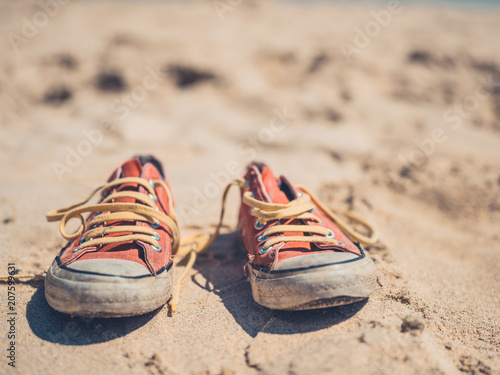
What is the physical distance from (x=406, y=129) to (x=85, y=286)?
11.7 feet

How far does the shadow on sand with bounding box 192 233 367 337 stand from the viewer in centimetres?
155

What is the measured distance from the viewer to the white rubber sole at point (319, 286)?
1444mm

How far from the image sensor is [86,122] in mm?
3979

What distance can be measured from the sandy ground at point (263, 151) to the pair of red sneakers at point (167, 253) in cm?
16

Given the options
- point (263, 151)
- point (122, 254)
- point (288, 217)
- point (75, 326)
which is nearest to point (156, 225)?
point (122, 254)

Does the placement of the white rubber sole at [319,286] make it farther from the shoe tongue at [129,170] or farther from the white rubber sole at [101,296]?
the shoe tongue at [129,170]

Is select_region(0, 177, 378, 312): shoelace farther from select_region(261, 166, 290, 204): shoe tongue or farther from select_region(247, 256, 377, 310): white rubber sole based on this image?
select_region(247, 256, 377, 310): white rubber sole

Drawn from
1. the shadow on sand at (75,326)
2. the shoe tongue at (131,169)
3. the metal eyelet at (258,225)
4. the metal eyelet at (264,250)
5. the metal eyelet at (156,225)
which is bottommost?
the shadow on sand at (75,326)

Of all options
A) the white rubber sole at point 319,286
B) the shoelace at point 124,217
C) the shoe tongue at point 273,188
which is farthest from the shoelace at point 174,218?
the white rubber sole at point 319,286

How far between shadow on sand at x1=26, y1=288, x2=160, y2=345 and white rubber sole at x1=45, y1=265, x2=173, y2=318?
0.39 feet

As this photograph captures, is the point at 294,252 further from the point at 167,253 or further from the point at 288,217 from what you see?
the point at 167,253

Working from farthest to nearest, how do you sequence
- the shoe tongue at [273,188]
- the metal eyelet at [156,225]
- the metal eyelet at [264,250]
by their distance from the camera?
the shoe tongue at [273,188], the metal eyelet at [156,225], the metal eyelet at [264,250]

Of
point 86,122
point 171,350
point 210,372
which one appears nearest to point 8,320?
point 171,350

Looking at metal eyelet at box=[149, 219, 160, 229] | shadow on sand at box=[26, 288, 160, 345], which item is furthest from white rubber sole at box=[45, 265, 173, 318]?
metal eyelet at box=[149, 219, 160, 229]
